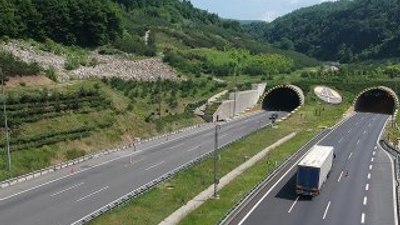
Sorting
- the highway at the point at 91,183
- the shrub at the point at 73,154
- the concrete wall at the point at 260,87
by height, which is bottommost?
the highway at the point at 91,183

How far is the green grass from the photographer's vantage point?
4088 centimetres

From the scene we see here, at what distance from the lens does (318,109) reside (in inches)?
4407

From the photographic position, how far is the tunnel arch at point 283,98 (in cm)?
12138

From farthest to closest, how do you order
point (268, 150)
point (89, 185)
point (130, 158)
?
1. point (268, 150)
2. point (130, 158)
3. point (89, 185)

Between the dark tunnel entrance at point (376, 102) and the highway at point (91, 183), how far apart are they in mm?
57551

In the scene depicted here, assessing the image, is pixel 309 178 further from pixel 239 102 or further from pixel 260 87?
pixel 260 87

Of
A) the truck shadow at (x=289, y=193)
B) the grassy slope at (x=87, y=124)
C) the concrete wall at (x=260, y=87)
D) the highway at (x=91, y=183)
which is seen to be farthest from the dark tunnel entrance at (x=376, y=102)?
the truck shadow at (x=289, y=193)

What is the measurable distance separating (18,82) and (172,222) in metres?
43.8

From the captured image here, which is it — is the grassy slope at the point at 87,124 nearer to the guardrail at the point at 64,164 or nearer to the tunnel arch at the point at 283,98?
the guardrail at the point at 64,164

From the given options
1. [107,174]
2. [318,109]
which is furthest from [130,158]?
[318,109]

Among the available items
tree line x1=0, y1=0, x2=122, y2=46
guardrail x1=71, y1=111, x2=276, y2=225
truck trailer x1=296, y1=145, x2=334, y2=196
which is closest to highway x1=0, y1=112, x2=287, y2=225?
guardrail x1=71, y1=111, x2=276, y2=225

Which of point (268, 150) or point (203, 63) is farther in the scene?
point (203, 63)

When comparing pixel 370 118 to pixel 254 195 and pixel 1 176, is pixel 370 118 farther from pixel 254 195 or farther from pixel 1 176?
pixel 1 176

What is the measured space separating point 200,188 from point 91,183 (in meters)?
10.6
